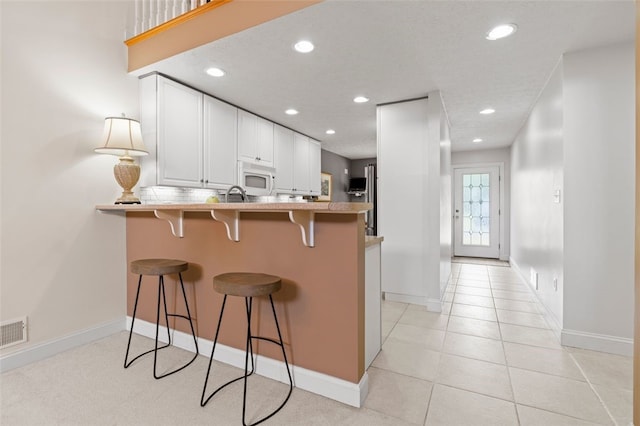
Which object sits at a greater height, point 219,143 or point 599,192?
point 219,143

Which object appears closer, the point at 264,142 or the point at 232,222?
the point at 232,222

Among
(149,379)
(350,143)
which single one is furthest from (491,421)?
(350,143)

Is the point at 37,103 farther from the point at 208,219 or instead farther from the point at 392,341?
the point at 392,341

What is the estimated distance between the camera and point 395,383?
1.95m

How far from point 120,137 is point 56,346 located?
1.71 m

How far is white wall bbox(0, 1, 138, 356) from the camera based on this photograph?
2.17 metres

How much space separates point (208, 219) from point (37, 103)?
153cm

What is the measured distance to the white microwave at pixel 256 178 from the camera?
4.01 metres

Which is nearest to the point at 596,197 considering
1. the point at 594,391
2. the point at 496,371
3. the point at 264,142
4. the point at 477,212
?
the point at 594,391

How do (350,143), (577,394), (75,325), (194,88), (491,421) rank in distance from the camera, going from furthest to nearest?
(350,143) → (194,88) → (75,325) → (577,394) → (491,421)

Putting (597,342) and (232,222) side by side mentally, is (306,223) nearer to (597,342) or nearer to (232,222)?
(232,222)

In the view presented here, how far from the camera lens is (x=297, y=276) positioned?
1937mm

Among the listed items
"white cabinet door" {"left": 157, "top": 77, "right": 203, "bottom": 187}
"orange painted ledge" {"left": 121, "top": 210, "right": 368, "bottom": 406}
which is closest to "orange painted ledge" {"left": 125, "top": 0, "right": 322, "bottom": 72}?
"white cabinet door" {"left": 157, "top": 77, "right": 203, "bottom": 187}

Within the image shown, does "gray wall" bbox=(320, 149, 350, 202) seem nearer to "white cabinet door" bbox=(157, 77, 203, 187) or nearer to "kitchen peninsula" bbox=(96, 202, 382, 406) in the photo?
"white cabinet door" bbox=(157, 77, 203, 187)
